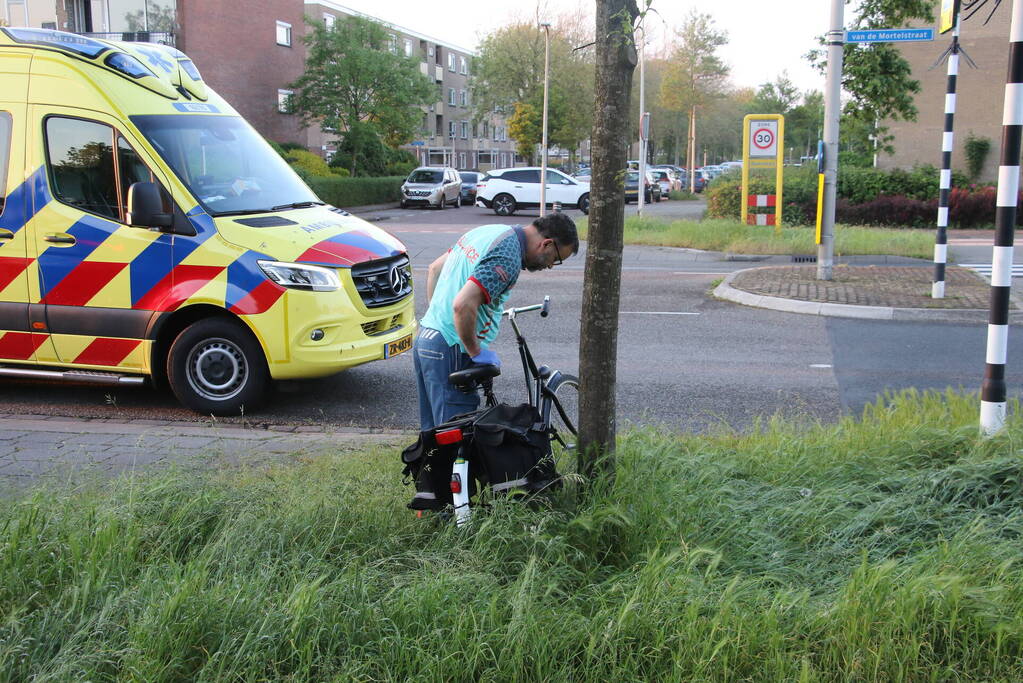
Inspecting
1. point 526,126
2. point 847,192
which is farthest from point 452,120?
point 847,192

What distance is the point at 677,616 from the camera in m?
3.25

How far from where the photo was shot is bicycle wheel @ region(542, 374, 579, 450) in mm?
4976

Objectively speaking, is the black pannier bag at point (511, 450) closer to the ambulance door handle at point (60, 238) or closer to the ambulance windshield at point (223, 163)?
the ambulance windshield at point (223, 163)

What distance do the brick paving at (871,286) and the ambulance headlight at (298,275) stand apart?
742 cm

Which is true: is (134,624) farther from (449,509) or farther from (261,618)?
(449,509)

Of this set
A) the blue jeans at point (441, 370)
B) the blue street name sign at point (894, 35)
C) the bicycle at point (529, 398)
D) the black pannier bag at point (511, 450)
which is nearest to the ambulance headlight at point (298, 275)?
the bicycle at point (529, 398)

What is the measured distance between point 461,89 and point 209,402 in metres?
82.3

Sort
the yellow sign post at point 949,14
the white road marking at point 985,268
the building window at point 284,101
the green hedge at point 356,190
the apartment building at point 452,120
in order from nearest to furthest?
the yellow sign post at point 949,14, the white road marking at point 985,268, the green hedge at point 356,190, the building window at point 284,101, the apartment building at point 452,120

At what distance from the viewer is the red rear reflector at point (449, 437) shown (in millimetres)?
3959

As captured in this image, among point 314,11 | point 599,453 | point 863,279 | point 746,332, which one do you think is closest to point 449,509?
point 599,453

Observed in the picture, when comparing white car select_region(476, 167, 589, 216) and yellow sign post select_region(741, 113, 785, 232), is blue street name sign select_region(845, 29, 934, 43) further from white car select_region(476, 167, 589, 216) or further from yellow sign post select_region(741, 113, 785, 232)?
white car select_region(476, 167, 589, 216)

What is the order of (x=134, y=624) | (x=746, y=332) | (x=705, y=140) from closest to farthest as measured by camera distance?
(x=134, y=624) → (x=746, y=332) → (x=705, y=140)

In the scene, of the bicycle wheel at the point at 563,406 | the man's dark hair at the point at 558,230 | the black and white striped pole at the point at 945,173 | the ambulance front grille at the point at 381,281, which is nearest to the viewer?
the man's dark hair at the point at 558,230

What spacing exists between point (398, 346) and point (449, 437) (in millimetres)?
3550
